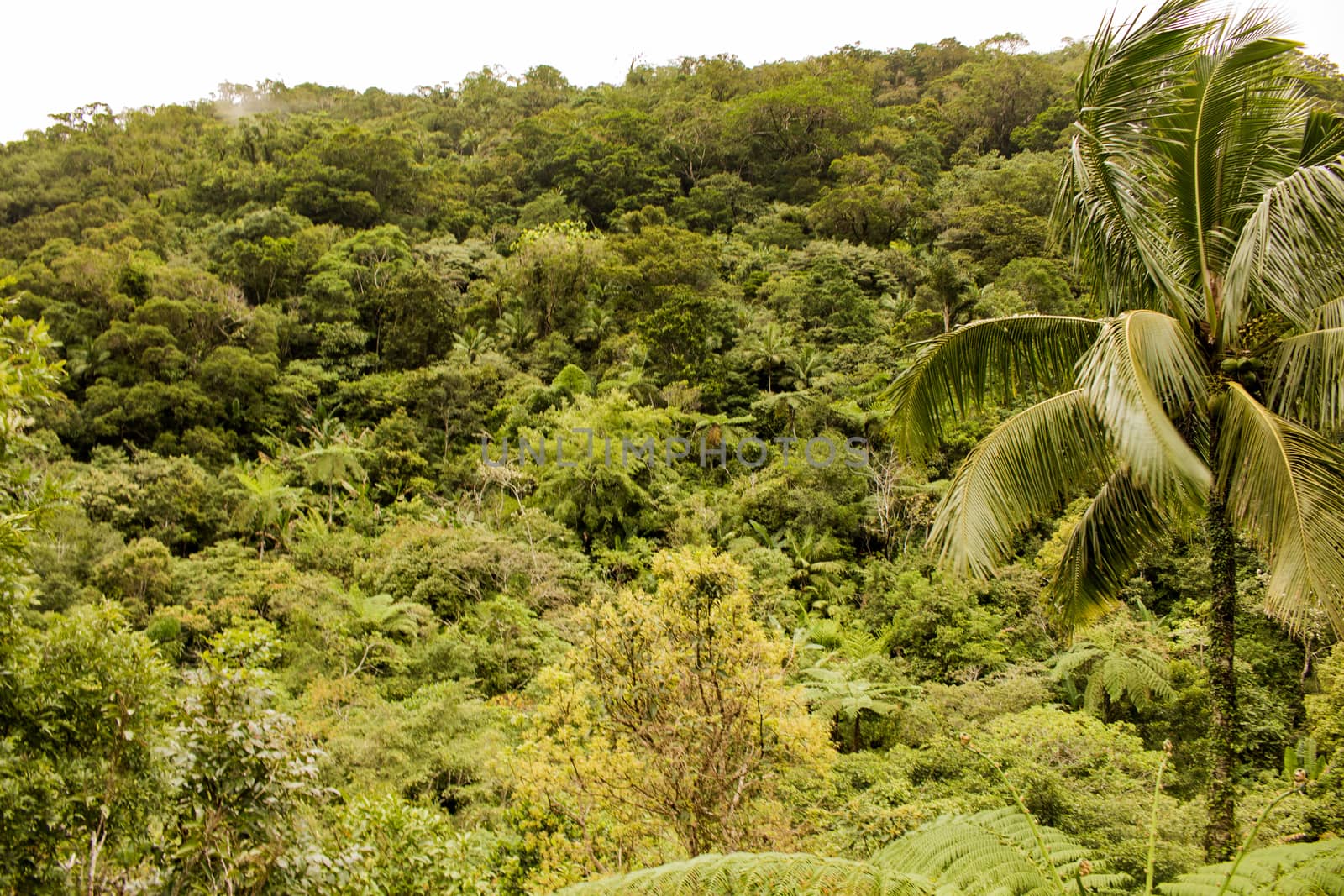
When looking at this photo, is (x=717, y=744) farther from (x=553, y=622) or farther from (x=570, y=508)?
(x=570, y=508)

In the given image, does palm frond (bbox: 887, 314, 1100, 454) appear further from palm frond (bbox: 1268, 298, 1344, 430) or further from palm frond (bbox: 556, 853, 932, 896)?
palm frond (bbox: 556, 853, 932, 896)

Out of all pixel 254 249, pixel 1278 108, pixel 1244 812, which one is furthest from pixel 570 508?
pixel 254 249

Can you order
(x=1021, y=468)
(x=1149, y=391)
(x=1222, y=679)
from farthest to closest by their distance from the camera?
(x=1021, y=468) < (x=1222, y=679) < (x=1149, y=391)

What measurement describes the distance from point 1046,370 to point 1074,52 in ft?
154

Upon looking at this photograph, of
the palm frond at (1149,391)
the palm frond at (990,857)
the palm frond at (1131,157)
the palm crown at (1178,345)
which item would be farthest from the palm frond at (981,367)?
the palm frond at (990,857)

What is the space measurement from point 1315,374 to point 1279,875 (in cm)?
189

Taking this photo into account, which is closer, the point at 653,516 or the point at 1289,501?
the point at 1289,501

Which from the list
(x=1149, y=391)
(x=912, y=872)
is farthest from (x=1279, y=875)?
(x=1149, y=391)

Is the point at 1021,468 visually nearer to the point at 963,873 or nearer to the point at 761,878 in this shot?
the point at 963,873

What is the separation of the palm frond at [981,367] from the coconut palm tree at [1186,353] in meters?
0.01

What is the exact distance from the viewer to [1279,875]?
2.54 meters

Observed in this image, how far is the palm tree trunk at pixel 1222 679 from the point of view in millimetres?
3301

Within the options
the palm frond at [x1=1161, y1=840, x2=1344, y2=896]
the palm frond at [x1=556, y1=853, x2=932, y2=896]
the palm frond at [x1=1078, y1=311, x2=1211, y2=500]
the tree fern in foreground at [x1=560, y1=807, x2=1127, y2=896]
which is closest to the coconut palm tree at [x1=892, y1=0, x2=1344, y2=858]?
the palm frond at [x1=1078, y1=311, x2=1211, y2=500]

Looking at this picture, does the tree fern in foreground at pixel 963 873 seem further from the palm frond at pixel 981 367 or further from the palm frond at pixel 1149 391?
the palm frond at pixel 981 367
